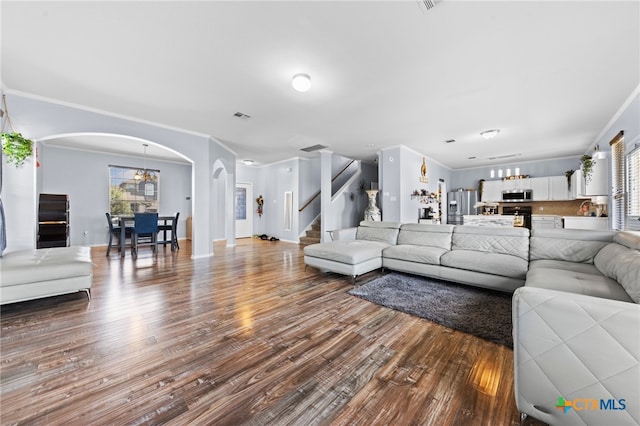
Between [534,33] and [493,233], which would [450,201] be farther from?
[534,33]

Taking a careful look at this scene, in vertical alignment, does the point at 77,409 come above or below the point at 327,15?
below

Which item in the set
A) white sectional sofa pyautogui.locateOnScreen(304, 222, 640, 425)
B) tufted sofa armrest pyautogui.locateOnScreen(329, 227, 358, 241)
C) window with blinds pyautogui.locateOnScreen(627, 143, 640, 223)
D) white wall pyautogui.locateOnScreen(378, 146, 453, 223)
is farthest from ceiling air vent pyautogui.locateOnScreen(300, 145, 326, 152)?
white sectional sofa pyautogui.locateOnScreen(304, 222, 640, 425)

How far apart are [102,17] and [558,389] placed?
410cm

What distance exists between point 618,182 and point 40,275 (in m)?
8.10

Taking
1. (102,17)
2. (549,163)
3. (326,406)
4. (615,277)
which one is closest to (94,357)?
(326,406)

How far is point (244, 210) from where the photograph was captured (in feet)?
30.1

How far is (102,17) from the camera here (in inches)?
86.0

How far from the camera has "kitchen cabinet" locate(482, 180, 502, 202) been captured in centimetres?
874

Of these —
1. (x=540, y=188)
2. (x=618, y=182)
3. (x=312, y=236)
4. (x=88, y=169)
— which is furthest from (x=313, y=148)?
(x=540, y=188)

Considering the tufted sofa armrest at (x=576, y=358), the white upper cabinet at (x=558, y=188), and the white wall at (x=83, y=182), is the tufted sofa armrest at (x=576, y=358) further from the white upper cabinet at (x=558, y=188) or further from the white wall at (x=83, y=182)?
the white wall at (x=83, y=182)

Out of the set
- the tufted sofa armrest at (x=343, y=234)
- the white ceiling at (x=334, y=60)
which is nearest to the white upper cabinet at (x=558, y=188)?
the white ceiling at (x=334, y=60)

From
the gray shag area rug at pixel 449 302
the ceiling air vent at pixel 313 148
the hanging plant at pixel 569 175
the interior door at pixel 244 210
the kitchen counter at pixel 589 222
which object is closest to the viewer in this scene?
the gray shag area rug at pixel 449 302

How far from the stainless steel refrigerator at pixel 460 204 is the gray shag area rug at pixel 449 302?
7143mm

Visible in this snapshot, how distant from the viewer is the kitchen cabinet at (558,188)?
7488 millimetres
